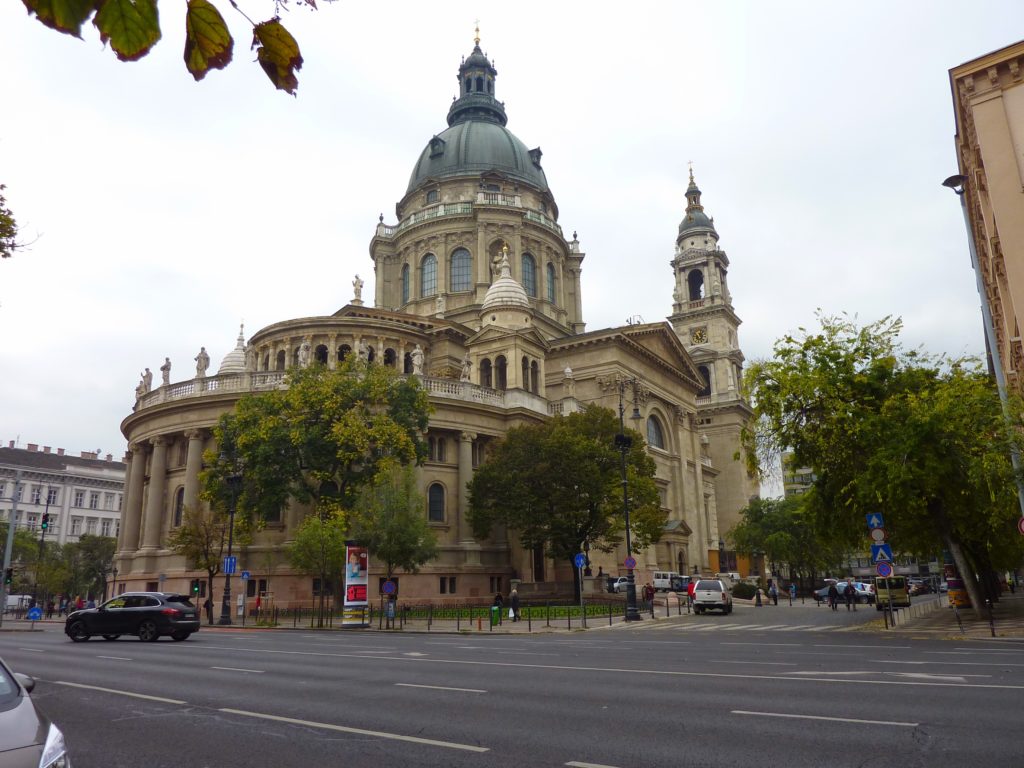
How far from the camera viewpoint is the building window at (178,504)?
44.4 m

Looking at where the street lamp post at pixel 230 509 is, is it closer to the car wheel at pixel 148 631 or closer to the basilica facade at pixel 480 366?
the basilica facade at pixel 480 366

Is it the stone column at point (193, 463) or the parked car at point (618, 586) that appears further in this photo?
the parked car at point (618, 586)

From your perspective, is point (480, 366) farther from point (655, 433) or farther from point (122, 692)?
point (122, 692)

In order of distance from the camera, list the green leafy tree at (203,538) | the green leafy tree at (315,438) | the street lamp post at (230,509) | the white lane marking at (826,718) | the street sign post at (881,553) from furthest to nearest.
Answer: the green leafy tree at (203,538)
the green leafy tree at (315,438)
the street lamp post at (230,509)
the street sign post at (881,553)
the white lane marking at (826,718)

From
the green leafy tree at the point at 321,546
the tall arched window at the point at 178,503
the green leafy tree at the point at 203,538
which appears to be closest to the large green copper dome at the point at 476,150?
the tall arched window at the point at 178,503

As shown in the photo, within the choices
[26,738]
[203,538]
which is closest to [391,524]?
[203,538]

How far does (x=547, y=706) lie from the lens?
395 inches

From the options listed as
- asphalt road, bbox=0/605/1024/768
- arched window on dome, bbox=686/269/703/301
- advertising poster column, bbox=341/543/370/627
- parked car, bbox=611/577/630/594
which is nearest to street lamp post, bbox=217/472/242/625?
advertising poster column, bbox=341/543/370/627

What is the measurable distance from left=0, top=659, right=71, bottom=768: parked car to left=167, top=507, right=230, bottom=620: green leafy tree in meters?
35.1

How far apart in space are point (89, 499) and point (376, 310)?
59107 millimetres

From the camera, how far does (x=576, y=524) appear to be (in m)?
40.9

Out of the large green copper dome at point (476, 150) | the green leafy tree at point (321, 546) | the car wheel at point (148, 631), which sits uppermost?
the large green copper dome at point (476, 150)

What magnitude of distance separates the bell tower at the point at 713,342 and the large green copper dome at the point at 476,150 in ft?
74.4

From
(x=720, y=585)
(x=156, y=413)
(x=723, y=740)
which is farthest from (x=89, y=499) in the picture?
(x=723, y=740)
